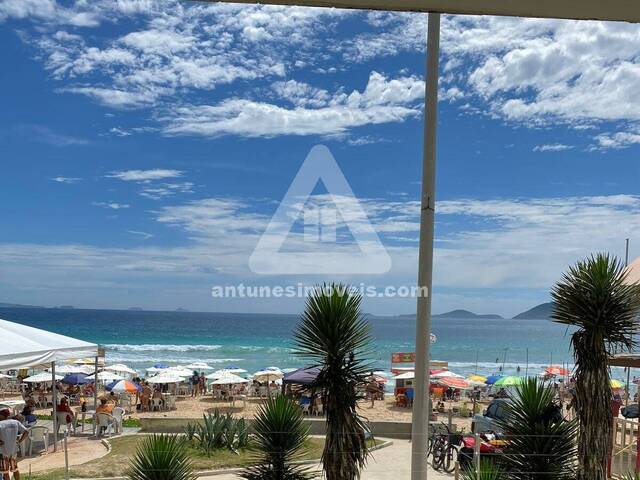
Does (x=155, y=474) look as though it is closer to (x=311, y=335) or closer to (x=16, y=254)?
(x=311, y=335)

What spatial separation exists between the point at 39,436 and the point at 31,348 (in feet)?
17.6

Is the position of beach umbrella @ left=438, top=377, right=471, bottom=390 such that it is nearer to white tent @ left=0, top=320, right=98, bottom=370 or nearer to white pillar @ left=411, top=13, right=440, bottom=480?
white tent @ left=0, top=320, right=98, bottom=370

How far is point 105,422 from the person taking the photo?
1188 centimetres

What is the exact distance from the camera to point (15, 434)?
20.8 ft

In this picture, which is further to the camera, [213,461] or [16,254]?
[16,254]

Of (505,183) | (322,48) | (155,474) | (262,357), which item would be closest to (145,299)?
(262,357)

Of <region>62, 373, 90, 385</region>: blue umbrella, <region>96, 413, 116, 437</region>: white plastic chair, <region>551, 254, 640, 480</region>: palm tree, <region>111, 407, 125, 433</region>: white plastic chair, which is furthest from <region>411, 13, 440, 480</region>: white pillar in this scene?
<region>62, 373, 90, 385</region>: blue umbrella

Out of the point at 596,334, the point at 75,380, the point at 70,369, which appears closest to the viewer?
the point at 596,334

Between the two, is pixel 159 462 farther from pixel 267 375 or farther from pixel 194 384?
pixel 194 384

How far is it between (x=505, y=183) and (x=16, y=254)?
58422 millimetres

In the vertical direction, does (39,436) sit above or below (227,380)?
above

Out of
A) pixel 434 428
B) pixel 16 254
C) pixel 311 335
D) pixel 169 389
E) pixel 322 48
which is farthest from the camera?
pixel 16 254

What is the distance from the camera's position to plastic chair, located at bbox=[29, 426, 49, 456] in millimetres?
9602

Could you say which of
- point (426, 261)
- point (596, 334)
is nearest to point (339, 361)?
point (426, 261)
